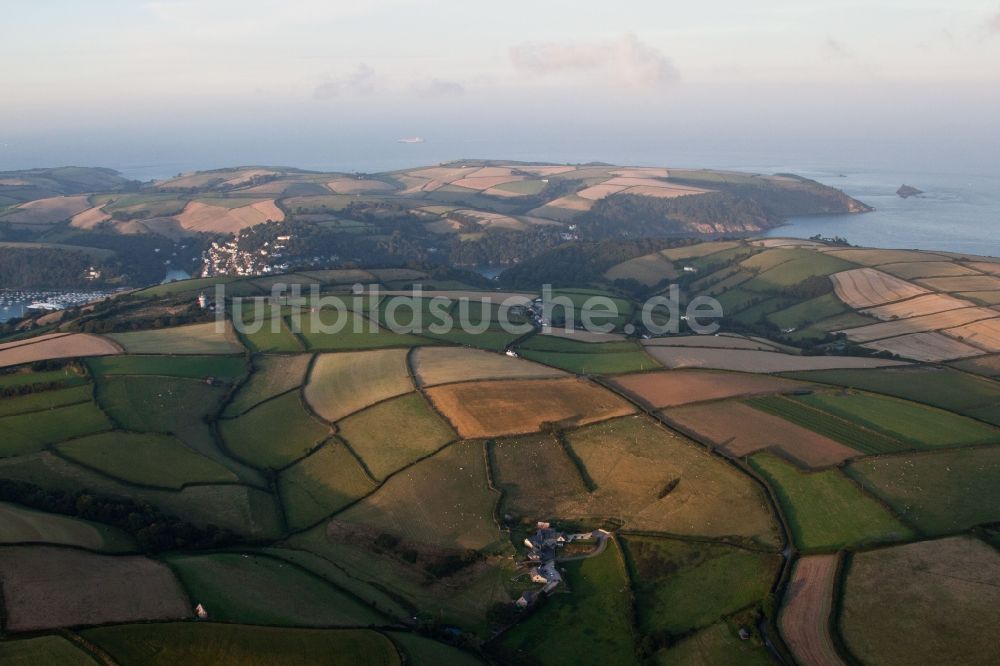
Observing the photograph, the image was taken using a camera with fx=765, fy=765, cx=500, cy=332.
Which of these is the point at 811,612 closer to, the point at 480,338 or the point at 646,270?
the point at 480,338

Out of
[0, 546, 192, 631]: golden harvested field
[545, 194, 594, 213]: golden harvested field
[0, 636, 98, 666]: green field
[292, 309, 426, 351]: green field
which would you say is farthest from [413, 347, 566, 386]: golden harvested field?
[545, 194, 594, 213]: golden harvested field

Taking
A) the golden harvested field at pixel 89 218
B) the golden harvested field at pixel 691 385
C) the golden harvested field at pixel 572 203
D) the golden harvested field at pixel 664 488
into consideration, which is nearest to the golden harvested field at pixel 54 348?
the golden harvested field at pixel 664 488

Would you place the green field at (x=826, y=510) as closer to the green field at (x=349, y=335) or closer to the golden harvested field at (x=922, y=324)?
the green field at (x=349, y=335)

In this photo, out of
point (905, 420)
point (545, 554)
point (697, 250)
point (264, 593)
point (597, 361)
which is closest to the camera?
point (264, 593)

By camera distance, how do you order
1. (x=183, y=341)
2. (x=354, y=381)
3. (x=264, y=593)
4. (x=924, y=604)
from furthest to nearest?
(x=183, y=341) < (x=354, y=381) < (x=264, y=593) < (x=924, y=604)

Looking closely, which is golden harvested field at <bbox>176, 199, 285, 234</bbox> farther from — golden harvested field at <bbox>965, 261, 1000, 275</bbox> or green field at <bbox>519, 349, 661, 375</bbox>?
golden harvested field at <bbox>965, 261, 1000, 275</bbox>

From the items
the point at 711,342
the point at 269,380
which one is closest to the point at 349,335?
the point at 269,380
